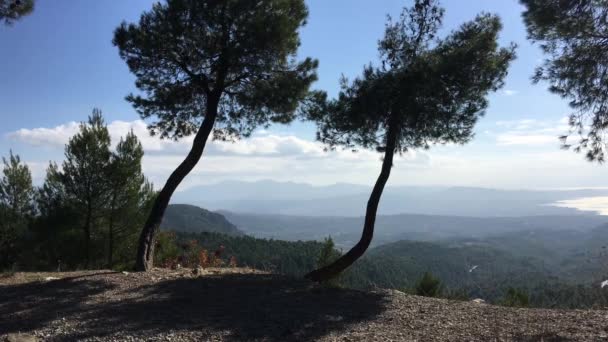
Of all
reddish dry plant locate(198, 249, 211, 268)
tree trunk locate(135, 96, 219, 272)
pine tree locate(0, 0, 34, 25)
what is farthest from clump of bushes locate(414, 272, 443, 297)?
pine tree locate(0, 0, 34, 25)

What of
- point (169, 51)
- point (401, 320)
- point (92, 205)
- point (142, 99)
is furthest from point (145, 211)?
point (401, 320)

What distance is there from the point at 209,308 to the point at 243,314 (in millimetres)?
588

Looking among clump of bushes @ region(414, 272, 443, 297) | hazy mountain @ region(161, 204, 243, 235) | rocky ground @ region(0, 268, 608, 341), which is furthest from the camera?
hazy mountain @ region(161, 204, 243, 235)

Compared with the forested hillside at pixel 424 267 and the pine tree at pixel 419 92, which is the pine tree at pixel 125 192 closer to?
the forested hillside at pixel 424 267

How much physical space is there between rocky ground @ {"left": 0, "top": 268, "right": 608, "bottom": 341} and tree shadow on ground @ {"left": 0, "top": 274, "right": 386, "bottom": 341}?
0.04ft

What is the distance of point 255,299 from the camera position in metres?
6.98

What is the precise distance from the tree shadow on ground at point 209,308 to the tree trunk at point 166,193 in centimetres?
128

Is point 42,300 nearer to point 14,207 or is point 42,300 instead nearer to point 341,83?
point 341,83

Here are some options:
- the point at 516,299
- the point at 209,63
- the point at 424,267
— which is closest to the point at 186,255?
the point at 209,63

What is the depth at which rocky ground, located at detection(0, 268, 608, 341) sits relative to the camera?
5.29 m

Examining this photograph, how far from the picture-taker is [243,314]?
612cm

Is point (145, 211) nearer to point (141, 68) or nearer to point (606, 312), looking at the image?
point (141, 68)

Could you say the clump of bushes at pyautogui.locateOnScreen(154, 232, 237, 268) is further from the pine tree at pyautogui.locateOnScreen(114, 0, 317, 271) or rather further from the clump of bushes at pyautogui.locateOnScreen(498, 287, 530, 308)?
the clump of bushes at pyautogui.locateOnScreen(498, 287, 530, 308)

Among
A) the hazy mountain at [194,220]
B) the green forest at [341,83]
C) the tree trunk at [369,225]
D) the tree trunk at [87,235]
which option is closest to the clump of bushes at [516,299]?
the green forest at [341,83]
